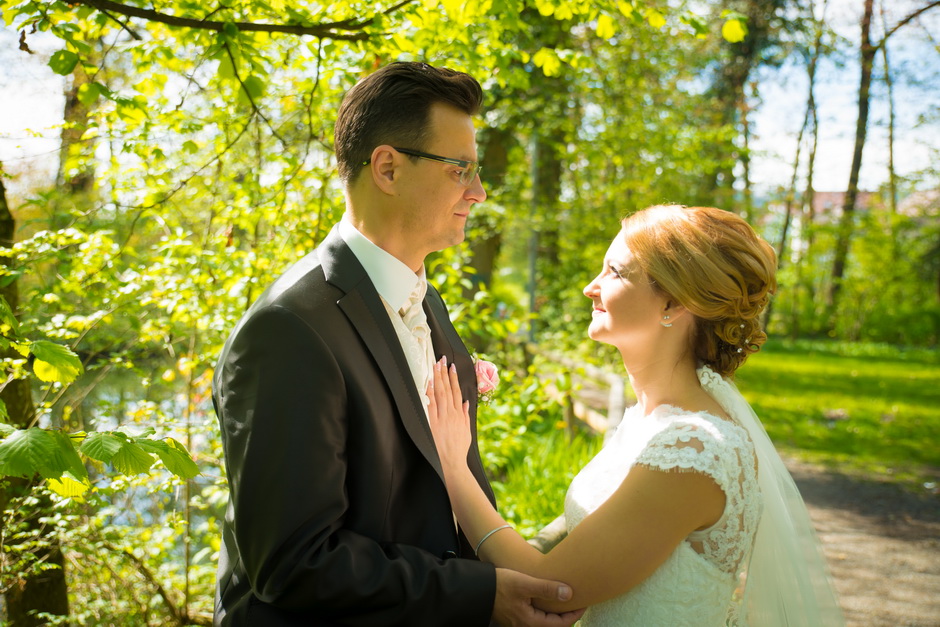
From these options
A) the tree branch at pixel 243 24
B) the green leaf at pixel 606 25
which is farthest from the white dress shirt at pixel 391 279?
the green leaf at pixel 606 25

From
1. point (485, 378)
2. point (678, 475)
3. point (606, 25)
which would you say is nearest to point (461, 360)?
point (485, 378)

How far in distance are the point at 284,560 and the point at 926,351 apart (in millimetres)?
22799

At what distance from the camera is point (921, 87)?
22.5 meters

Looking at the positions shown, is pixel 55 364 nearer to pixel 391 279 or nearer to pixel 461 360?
pixel 391 279

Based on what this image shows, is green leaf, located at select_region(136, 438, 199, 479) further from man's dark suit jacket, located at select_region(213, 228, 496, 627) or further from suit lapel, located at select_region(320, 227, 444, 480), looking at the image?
suit lapel, located at select_region(320, 227, 444, 480)

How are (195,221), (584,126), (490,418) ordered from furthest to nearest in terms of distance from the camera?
(584,126) < (195,221) < (490,418)

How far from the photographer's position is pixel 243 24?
2951 millimetres

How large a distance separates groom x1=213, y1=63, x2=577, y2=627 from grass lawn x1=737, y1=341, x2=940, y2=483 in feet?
14.3

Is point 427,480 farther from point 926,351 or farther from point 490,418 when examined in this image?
point 926,351

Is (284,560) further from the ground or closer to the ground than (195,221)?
closer to the ground

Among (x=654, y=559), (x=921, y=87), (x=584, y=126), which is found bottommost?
(x=654, y=559)

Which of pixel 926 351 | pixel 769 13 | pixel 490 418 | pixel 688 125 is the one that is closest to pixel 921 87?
pixel 769 13

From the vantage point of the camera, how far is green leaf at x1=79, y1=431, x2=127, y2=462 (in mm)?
1755

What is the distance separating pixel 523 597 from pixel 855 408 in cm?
1180
